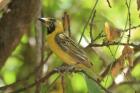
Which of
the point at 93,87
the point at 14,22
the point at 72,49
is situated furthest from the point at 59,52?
the point at 93,87

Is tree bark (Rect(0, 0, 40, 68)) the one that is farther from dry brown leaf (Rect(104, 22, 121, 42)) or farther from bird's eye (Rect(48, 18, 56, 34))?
dry brown leaf (Rect(104, 22, 121, 42))

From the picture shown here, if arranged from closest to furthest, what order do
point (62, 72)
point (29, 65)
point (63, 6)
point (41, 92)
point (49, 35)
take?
point (62, 72) → point (41, 92) → point (49, 35) → point (63, 6) → point (29, 65)

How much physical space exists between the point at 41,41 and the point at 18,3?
282mm

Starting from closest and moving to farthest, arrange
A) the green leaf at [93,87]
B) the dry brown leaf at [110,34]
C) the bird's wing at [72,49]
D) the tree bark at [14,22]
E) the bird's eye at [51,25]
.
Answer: the green leaf at [93,87]
the dry brown leaf at [110,34]
the bird's wing at [72,49]
the bird's eye at [51,25]
the tree bark at [14,22]

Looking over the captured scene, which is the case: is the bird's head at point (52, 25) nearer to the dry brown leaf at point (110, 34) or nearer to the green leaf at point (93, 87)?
the dry brown leaf at point (110, 34)

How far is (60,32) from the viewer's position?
2.46m

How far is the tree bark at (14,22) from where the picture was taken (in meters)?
2.54

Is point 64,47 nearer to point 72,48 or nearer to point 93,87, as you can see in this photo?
point 72,48

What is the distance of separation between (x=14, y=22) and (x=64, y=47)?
32 cm

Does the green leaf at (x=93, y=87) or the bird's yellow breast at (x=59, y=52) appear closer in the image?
the green leaf at (x=93, y=87)

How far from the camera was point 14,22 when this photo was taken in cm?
255

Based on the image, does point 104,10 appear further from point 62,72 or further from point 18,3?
point 62,72

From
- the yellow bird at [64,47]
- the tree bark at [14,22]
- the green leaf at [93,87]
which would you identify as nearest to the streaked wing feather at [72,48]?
the yellow bird at [64,47]

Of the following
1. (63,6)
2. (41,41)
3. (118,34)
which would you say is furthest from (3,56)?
(118,34)
